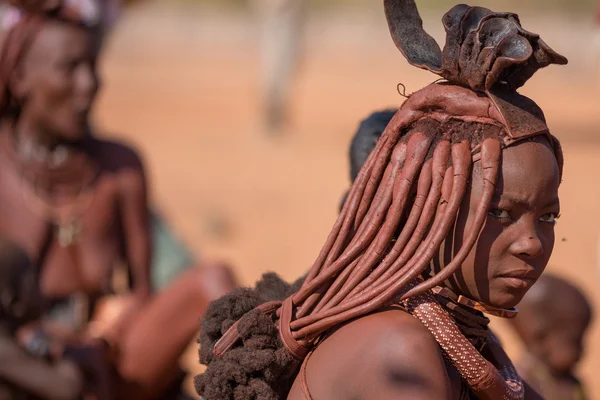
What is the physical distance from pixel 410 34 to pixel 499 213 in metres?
0.54

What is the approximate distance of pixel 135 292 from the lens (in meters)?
5.69

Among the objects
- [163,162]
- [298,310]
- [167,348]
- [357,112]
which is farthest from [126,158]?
[357,112]

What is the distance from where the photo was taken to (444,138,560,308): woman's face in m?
2.50

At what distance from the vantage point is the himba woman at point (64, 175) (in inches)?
222

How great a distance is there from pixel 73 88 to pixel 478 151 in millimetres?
3584

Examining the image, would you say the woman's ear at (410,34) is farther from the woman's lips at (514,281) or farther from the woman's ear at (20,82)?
the woman's ear at (20,82)

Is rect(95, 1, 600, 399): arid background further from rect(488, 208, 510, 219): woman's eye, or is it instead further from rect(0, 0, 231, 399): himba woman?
rect(0, 0, 231, 399): himba woman

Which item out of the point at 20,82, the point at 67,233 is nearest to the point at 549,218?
the point at 67,233

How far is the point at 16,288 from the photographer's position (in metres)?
4.48

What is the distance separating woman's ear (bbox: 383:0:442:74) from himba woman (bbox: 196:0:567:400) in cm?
7

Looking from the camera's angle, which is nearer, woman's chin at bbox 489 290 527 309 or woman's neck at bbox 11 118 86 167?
woman's chin at bbox 489 290 527 309

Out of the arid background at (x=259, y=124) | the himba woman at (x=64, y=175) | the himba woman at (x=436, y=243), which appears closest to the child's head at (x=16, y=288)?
the himba woman at (x=64, y=175)

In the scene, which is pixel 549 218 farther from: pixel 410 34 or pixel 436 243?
pixel 410 34

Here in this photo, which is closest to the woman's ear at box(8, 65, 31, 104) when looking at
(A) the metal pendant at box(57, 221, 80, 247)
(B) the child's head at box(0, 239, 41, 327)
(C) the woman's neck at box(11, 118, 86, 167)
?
(C) the woman's neck at box(11, 118, 86, 167)
